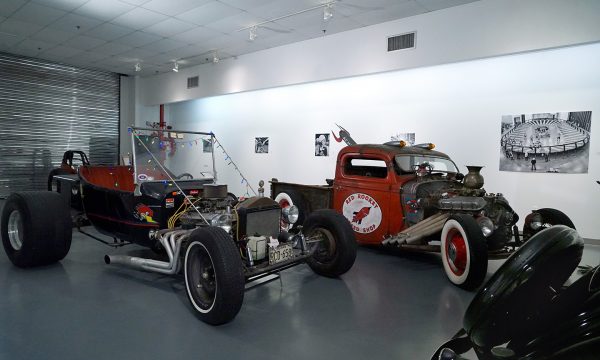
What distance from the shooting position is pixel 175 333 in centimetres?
265

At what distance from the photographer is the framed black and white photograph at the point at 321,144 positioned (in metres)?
8.52

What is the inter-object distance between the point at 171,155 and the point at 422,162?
3.50 metres

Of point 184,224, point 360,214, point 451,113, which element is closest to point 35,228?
point 184,224

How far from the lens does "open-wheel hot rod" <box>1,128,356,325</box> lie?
2.98m

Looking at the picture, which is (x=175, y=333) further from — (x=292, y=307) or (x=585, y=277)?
(x=585, y=277)

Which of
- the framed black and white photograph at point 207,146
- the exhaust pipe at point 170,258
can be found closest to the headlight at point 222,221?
the exhaust pipe at point 170,258

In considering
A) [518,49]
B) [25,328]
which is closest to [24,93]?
[25,328]

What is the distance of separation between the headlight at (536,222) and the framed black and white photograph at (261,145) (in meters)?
6.59

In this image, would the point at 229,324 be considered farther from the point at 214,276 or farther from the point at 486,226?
the point at 486,226

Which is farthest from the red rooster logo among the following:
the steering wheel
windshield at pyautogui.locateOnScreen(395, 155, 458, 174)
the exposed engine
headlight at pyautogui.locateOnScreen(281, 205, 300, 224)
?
the steering wheel

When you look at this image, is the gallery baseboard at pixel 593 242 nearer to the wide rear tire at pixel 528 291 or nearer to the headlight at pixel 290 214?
the headlight at pixel 290 214

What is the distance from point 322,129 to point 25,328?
688 cm

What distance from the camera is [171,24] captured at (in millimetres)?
7598

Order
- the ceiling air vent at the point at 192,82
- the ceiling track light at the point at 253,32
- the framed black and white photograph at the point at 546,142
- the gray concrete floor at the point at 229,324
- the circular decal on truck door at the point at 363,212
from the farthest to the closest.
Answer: the ceiling air vent at the point at 192,82
the ceiling track light at the point at 253,32
the framed black and white photograph at the point at 546,142
the circular decal on truck door at the point at 363,212
the gray concrete floor at the point at 229,324
